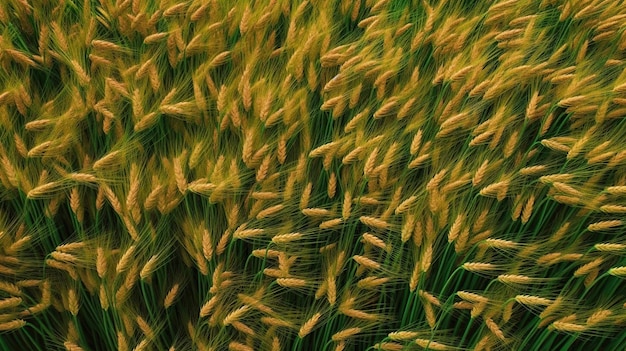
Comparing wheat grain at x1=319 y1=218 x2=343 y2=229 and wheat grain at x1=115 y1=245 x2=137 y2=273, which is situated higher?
wheat grain at x1=319 y1=218 x2=343 y2=229

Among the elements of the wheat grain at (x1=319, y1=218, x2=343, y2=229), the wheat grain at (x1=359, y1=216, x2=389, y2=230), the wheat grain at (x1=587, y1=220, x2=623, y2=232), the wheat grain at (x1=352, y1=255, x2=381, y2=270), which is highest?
the wheat grain at (x1=587, y1=220, x2=623, y2=232)

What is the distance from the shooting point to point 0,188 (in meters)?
1.42

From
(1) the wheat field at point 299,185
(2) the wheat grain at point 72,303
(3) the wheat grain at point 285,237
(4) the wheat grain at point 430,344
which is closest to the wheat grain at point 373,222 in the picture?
Result: (1) the wheat field at point 299,185

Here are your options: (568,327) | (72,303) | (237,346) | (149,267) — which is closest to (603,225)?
(568,327)

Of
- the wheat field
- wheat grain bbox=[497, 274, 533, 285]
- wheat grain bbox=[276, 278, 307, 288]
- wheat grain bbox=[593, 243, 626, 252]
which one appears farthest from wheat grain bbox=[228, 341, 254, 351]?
wheat grain bbox=[593, 243, 626, 252]

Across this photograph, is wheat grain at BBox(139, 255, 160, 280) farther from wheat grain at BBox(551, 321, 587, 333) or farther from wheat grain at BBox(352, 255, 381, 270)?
wheat grain at BBox(551, 321, 587, 333)

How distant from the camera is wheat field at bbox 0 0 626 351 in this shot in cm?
139

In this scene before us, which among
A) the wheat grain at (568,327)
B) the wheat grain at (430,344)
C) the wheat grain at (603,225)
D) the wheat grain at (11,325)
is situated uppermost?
the wheat grain at (603,225)

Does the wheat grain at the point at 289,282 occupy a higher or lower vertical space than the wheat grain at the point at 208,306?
higher

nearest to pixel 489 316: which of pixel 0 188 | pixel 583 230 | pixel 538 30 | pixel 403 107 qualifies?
pixel 583 230

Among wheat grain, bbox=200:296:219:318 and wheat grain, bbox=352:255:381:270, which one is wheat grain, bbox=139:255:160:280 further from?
wheat grain, bbox=352:255:381:270

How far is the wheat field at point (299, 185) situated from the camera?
1393mm

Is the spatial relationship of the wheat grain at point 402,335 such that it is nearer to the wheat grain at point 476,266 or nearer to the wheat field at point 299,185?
the wheat field at point 299,185

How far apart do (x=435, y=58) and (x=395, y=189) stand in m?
0.35
